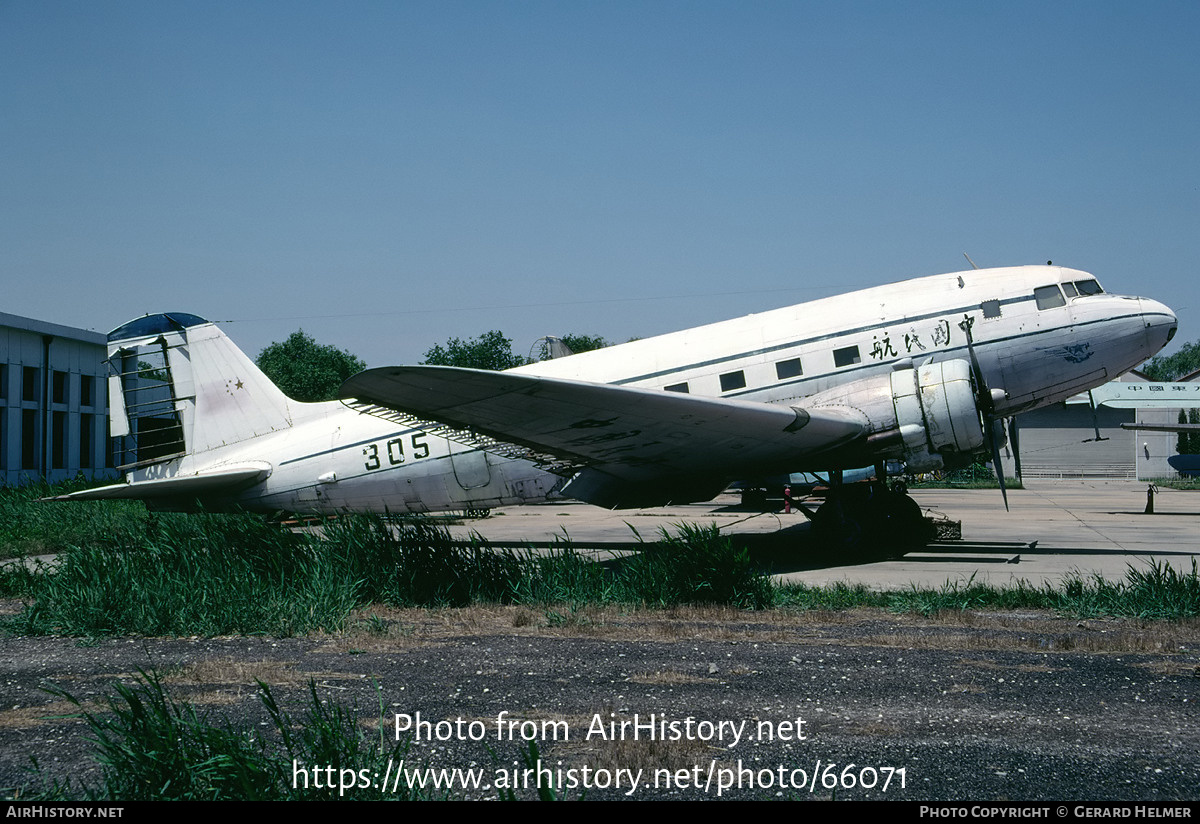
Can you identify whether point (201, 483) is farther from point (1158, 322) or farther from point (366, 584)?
point (1158, 322)

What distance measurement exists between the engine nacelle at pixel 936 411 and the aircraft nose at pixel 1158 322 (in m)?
3.49

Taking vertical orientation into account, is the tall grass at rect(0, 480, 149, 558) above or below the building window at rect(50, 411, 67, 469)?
→ below

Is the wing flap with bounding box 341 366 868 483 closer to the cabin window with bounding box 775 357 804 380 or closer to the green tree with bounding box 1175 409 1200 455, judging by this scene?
the cabin window with bounding box 775 357 804 380

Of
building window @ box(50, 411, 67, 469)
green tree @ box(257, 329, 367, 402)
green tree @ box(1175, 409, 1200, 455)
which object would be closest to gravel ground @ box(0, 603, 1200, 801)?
building window @ box(50, 411, 67, 469)

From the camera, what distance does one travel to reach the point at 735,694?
5754 mm

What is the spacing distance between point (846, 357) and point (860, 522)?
2.94m

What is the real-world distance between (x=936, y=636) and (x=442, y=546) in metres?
5.77

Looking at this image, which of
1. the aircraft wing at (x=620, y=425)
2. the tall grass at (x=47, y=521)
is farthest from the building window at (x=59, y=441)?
the aircraft wing at (x=620, y=425)

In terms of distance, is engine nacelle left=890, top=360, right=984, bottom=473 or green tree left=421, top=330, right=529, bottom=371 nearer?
engine nacelle left=890, top=360, right=984, bottom=473

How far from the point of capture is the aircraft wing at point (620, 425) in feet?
34.1

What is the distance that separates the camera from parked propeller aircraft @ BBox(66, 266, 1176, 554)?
12875 mm

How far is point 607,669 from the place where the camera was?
255 inches

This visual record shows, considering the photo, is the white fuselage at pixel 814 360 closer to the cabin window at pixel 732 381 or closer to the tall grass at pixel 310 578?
the cabin window at pixel 732 381

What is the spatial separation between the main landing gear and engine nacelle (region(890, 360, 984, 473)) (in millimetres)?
1133
